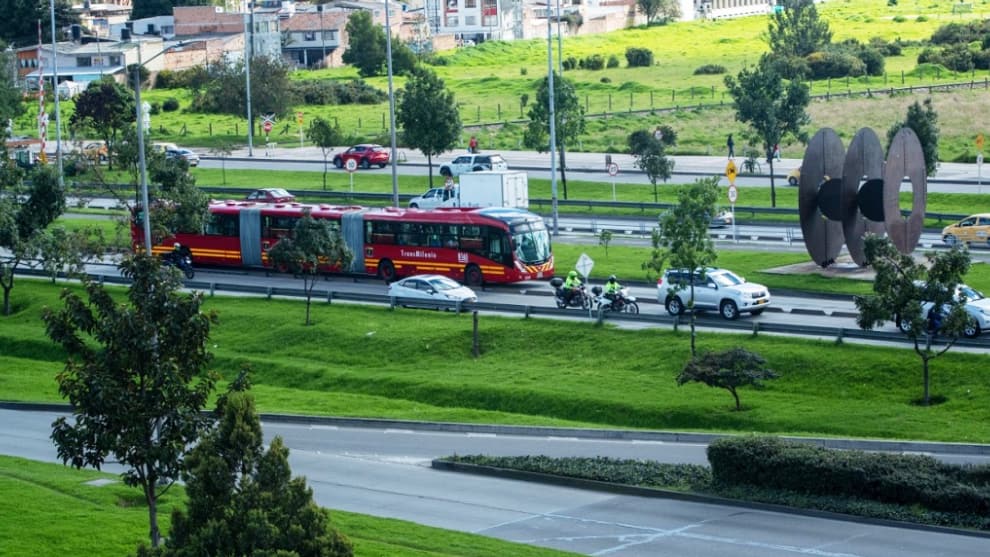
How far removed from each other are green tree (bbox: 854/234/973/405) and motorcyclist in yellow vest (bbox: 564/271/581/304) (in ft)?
38.7

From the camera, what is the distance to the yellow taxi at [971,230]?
53.0 meters

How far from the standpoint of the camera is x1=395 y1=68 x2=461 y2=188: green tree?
7000 centimetres

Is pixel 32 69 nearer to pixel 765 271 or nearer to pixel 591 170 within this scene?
pixel 591 170

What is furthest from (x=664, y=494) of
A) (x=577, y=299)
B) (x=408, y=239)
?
(x=408, y=239)

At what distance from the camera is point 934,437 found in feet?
102

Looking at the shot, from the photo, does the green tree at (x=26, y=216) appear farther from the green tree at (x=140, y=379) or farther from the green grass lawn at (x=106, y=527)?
the green tree at (x=140, y=379)

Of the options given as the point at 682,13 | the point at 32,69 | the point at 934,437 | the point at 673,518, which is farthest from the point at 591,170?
the point at 682,13

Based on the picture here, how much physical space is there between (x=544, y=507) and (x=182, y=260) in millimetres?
32980

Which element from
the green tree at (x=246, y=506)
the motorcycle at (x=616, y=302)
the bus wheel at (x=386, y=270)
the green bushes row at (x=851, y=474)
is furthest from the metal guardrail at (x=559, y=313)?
the green tree at (x=246, y=506)

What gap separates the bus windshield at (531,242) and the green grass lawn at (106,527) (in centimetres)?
2295

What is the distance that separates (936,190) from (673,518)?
44.3 meters

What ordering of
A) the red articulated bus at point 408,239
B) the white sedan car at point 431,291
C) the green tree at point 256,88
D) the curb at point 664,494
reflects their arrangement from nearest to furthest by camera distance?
1. the curb at point 664,494
2. the white sedan car at point 431,291
3. the red articulated bus at point 408,239
4. the green tree at point 256,88

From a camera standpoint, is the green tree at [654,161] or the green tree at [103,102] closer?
the green tree at [654,161]

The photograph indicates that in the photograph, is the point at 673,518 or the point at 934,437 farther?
the point at 934,437
